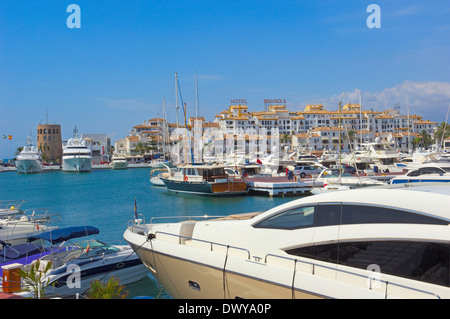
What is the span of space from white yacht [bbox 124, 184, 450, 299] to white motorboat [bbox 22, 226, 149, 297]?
445 centimetres

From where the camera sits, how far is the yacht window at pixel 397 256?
534 centimetres

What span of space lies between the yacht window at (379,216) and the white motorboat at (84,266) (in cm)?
682

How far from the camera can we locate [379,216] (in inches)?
234

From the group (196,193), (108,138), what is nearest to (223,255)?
(196,193)

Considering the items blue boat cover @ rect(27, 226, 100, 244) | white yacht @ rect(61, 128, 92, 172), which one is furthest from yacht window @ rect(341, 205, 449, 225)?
white yacht @ rect(61, 128, 92, 172)

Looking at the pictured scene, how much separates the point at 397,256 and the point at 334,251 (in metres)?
0.93

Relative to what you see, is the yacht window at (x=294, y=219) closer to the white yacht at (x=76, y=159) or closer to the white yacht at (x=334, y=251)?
the white yacht at (x=334, y=251)

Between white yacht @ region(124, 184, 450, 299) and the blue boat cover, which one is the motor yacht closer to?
the blue boat cover

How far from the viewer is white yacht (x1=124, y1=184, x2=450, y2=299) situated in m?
5.49

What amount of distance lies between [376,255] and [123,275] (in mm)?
8986

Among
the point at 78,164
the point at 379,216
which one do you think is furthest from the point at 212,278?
the point at 78,164

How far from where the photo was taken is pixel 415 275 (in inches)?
218
